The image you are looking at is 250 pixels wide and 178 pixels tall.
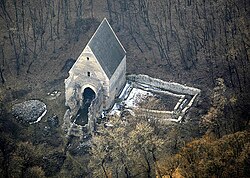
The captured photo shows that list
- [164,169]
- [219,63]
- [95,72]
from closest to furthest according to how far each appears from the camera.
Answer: [164,169] < [95,72] < [219,63]

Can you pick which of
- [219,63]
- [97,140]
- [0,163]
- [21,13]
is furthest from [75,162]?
[21,13]

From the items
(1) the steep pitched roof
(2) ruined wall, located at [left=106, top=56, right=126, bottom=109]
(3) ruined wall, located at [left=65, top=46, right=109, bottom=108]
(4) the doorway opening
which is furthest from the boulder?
(1) the steep pitched roof

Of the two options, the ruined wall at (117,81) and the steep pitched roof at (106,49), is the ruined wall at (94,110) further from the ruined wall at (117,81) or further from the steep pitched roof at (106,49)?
the steep pitched roof at (106,49)

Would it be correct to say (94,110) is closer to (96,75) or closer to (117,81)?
(96,75)

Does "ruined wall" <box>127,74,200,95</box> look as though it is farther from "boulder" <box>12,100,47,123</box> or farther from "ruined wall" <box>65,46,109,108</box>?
"boulder" <box>12,100,47,123</box>

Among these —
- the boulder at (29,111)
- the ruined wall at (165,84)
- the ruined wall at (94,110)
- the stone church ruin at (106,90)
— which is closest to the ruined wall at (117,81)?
the stone church ruin at (106,90)

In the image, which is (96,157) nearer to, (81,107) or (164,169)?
(164,169)
